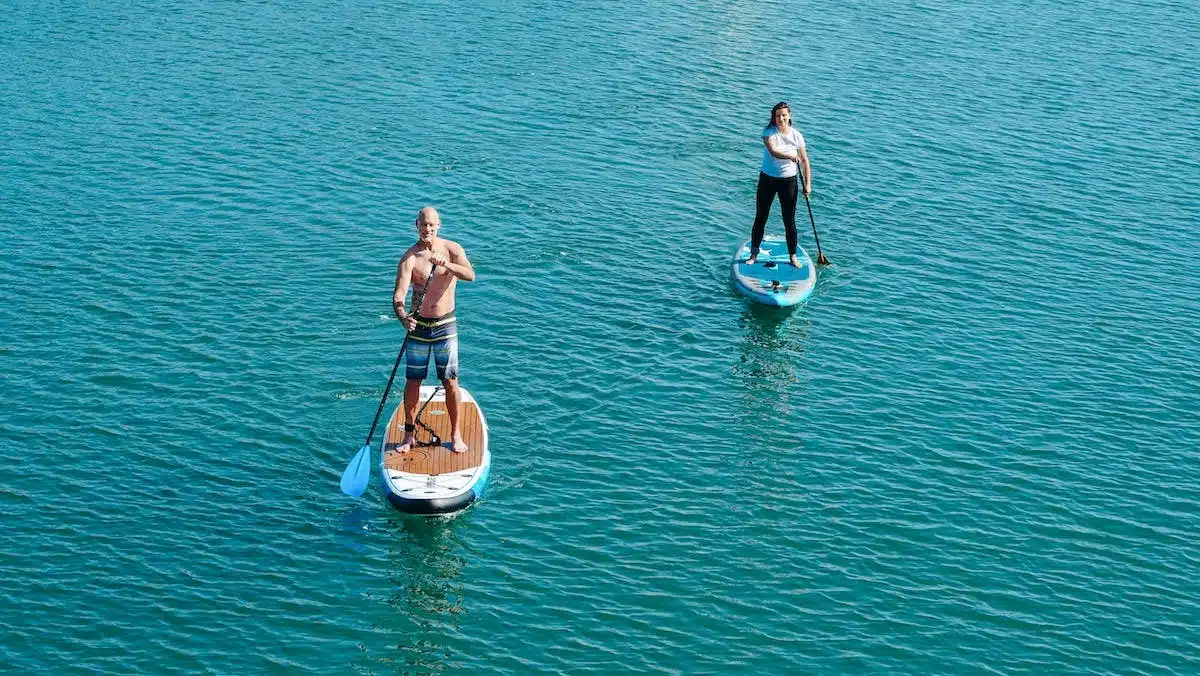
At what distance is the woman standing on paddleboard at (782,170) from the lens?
29.1m

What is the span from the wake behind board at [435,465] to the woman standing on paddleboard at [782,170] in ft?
30.1

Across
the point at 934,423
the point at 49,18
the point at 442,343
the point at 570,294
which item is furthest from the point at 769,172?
the point at 49,18

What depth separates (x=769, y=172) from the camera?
97.6 feet

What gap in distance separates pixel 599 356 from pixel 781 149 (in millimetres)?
5826

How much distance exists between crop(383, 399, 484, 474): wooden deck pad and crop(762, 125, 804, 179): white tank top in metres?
9.23

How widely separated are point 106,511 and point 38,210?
13473 mm

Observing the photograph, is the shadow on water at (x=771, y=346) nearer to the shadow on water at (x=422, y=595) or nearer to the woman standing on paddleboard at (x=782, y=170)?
the woman standing on paddleboard at (x=782, y=170)

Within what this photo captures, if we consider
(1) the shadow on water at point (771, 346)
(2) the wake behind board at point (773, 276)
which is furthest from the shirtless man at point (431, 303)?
(2) the wake behind board at point (773, 276)

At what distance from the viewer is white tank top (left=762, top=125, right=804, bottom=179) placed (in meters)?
29.1

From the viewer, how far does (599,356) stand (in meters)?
27.3

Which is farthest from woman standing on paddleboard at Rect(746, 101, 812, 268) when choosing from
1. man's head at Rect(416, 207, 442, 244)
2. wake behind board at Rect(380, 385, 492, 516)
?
man's head at Rect(416, 207, 442, 244)

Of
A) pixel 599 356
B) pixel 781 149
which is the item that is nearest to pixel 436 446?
pixel 599 356

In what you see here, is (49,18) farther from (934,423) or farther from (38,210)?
(934,423)

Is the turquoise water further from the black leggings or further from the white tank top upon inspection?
the white tank top
